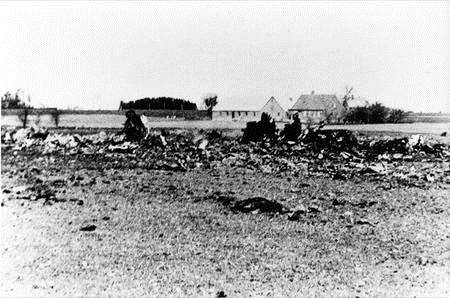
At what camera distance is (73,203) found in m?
8.18

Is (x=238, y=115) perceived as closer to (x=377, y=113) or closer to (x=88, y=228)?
(x=377, y=113)

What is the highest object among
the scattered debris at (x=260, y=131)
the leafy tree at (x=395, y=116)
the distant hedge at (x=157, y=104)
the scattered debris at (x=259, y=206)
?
the distant hedge at (x=157, y=104)

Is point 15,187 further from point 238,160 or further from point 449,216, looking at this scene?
point 449,216

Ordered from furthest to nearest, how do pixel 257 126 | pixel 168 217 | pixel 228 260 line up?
1. pixel 257 126
2. pixel 168 217
3. pixel 228 260

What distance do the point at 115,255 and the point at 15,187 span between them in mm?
4699

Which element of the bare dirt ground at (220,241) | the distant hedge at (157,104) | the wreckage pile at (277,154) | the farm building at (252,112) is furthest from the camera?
the farm building at (252,112)

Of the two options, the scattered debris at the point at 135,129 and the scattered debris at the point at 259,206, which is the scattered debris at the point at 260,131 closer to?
the scattered debris at the point at 135,129

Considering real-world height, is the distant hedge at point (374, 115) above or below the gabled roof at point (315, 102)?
below

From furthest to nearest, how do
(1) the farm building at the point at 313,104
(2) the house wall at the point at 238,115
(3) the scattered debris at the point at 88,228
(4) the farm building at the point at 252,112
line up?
(1) the farm building at the point at 313,104
(4) the farm building at the point at 252,112
(2) the house wall at the point at 238,115
(3) the scattered debris at the point at 88,228

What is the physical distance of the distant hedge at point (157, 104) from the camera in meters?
67.9

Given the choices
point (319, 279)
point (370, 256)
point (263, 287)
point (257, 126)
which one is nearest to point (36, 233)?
point (263, 287)

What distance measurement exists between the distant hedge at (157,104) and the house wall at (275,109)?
1241 cm

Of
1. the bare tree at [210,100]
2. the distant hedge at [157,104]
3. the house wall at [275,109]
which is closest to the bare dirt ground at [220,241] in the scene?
the distant hedge at [157,104]

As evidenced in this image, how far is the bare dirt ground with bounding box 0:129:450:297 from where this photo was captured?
4.75 metres
